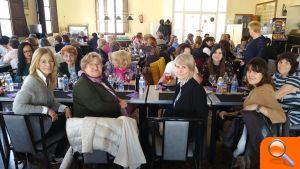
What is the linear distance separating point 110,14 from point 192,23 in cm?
439

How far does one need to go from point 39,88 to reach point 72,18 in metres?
11.0

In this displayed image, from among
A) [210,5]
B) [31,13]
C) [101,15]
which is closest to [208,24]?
[210,5]

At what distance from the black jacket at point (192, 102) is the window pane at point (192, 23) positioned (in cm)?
Answer: 1040

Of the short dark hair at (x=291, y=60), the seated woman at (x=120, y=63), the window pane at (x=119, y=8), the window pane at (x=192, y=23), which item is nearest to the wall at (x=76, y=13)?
the window pane at (x=119, y=8)

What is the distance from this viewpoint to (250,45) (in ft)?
14.4

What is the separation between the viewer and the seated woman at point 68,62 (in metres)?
3.38

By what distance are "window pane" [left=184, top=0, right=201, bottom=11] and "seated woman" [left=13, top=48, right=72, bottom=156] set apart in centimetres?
1024

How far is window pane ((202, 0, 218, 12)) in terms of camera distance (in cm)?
1172

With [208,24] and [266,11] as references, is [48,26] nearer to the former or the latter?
[208,24]

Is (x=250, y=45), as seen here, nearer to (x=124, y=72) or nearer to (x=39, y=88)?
(x=124, y=72)

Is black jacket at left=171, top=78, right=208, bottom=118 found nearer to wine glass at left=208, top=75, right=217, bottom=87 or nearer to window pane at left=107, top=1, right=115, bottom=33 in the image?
wine glass at left=208, top=75, right=217, bottom=87

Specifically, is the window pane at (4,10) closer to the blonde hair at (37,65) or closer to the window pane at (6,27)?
the window pane at (6,27)

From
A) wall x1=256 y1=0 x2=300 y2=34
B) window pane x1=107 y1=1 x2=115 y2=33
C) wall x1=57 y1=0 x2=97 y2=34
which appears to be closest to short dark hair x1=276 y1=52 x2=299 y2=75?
wall x1=256 y1=0 x2=300 y2=34

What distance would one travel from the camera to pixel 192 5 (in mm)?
11750
